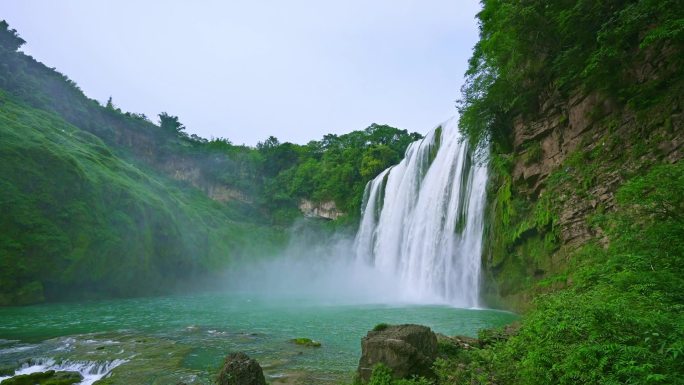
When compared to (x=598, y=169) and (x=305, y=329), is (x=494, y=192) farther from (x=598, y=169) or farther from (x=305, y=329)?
(x=305, y=329)

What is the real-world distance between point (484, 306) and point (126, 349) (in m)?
12.6

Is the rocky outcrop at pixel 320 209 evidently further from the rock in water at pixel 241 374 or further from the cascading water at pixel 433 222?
the rock in water at pixel 241 374

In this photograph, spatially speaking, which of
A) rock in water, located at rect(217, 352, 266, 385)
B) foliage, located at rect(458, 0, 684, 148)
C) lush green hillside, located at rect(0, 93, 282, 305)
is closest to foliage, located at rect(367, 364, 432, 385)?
rock in water, located at rect(217, 352, 266, 385)

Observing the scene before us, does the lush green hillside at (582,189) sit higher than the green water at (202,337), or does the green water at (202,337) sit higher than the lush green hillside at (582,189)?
the lush green hillside at (582,189)

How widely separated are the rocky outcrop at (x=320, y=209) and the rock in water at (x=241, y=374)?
36113 mm

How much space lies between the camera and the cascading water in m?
17.4

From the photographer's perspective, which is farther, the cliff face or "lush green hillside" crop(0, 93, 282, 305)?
"lush green hillside" crop(0, 93, 282, 305)

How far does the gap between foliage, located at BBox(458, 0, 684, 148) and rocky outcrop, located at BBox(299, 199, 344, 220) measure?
A: 27.8m

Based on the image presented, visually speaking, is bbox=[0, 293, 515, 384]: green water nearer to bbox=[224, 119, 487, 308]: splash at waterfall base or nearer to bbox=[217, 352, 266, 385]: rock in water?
bbox=[217, 352, 266, 385]: rock in water

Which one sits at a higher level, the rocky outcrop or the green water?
the rocky outcrop

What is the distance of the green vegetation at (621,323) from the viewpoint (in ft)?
9.82

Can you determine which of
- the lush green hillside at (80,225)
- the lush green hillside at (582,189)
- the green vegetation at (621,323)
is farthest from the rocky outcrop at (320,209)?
the green vegetation at (621,323)

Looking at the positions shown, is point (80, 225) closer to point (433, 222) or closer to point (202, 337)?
point (202, 337)

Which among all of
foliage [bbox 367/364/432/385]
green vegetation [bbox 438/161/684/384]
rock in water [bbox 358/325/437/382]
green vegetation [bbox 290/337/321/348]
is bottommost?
green vegetation [bbox 290/337/321/348]
